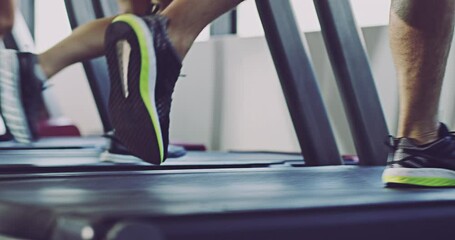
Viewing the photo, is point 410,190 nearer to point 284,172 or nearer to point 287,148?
point 284,172

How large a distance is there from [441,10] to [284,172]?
752 mm

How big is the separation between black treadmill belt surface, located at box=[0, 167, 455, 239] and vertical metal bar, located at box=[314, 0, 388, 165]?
0.69 m

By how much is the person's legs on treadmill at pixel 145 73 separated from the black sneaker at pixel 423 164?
0.51 m

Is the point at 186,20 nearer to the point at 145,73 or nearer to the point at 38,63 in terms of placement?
the point at 145,73

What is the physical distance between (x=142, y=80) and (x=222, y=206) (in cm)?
50

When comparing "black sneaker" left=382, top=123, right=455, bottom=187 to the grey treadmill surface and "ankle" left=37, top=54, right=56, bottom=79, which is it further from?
"ankle" left=37, top=54, right=56, bottom=79

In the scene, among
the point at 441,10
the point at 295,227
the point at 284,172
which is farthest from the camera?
the point at 284,172

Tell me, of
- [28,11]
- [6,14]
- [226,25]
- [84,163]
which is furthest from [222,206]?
[28,11]

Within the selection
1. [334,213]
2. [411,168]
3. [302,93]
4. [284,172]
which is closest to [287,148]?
[302,93]

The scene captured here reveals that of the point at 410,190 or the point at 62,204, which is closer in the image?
the point at 62,204

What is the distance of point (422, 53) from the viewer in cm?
168

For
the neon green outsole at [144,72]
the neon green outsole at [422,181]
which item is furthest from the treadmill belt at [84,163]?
the neon green outsole at [422,181]

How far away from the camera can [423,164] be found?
169cm

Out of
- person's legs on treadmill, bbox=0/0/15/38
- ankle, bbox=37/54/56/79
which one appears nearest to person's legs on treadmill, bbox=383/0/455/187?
ankle, bbox=37/54/56/79
